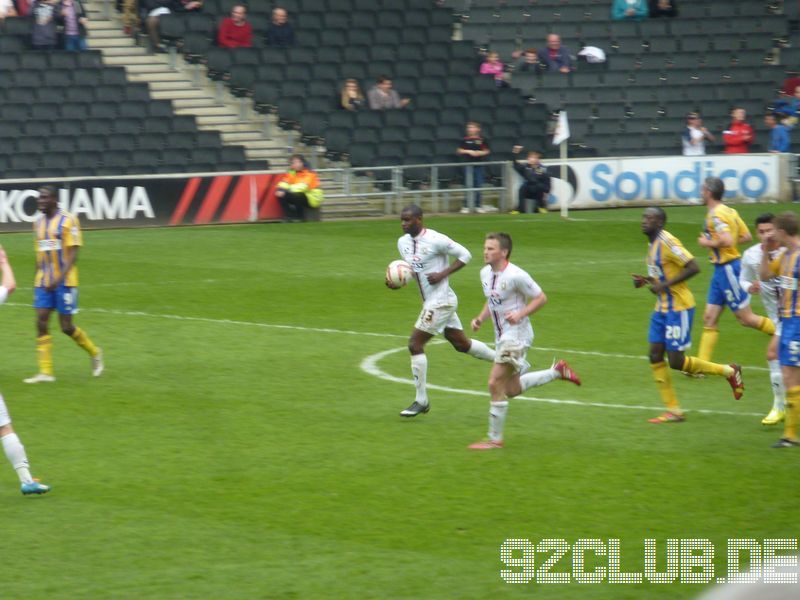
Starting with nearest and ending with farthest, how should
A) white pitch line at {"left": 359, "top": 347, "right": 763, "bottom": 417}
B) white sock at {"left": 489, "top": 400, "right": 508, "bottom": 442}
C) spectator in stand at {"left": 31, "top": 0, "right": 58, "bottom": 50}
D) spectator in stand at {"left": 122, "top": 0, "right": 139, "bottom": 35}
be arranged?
1. white sock at {"left": 489, "top": 400, "right": 508, "bottom": 442}
2. white pitch line at {"left": 359, "top": 347, "right": 763, "bottom": 417}
3. spectator in stand at {"left": 31, "top": 0, "right": 58, "bottom": 50}
4. spectator in stand at {"left": 122, "top": 0, "right": 139, "bottom": 35}

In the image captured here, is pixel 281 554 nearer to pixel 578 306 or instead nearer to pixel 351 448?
pixel 351 448

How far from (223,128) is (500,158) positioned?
7.23 metres

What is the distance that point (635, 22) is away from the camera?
39.2 metres

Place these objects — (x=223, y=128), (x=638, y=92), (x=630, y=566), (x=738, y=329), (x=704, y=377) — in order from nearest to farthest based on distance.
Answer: (x=630, y=566)
(x=704, y=377)
(x=738, y=329)
(x=223, y=128)
(x=638, y=92)

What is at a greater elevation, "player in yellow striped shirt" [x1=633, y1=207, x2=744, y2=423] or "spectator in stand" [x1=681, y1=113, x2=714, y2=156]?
"player in yellow striped shirt" [x1=633, y1=207, x2=744, y2=423]

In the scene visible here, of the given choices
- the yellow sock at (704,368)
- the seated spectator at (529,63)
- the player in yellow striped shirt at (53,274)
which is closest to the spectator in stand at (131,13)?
the seated spectator at (529,63)

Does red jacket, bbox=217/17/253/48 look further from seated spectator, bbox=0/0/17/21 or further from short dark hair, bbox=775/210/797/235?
short dark hair, bbox=775/210/797/235

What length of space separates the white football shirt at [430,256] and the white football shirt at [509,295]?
135 centimetres

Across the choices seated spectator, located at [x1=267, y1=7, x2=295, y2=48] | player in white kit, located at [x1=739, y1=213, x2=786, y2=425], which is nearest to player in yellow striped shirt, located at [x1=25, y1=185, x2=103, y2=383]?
player in white kit, located at [x1=739, y1=213, x2=786, y2=425]

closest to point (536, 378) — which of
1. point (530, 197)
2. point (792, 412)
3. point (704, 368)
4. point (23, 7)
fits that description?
point (704, 368)

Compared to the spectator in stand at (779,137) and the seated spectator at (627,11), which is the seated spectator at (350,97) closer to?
the seated spectator at (627,11)

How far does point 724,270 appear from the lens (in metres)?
14.6

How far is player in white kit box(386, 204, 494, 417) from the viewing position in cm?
1257

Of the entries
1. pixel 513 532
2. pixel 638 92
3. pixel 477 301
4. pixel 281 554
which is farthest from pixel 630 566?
pixel 638 92
